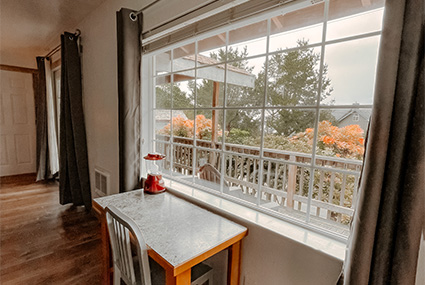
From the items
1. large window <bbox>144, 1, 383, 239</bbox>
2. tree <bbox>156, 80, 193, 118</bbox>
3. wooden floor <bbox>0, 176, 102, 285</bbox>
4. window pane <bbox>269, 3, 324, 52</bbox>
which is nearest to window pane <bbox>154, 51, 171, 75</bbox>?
large window <bbox>144, 1, 383, 239</bbox>

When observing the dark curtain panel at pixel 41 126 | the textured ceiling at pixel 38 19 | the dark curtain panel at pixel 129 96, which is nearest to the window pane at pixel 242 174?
the dark curtain panel at pixel 129 96

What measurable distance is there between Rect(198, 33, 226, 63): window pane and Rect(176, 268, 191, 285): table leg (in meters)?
1.33

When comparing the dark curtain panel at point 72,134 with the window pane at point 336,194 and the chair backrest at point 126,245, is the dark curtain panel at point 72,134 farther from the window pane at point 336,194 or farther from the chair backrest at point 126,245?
the window pane at point 336,194

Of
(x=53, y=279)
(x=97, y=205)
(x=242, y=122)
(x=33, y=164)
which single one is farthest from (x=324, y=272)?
(x=33, y=164)

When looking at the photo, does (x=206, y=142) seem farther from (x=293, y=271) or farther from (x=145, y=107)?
(x=293, y=271)

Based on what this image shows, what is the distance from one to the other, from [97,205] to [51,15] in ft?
7.92

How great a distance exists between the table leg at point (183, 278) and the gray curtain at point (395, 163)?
595 mm

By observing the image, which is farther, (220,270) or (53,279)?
(53,279)

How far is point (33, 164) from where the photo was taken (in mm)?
4434

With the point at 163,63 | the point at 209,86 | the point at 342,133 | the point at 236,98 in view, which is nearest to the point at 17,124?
the point at 163,63

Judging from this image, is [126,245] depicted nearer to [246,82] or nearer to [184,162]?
[246,82]

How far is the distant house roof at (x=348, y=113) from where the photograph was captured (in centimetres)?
99

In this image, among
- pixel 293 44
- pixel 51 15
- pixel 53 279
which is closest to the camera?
pixel 293 44

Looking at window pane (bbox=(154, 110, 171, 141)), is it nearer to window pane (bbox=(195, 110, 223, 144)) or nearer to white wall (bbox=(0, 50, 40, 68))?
window pane (bbox=(195, 110, 223, 144))
